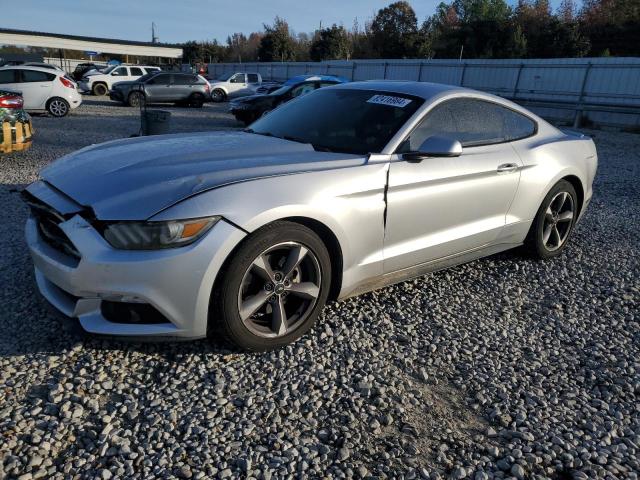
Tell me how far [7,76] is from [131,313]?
15864 millimetres

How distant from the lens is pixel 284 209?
2748 millimetres

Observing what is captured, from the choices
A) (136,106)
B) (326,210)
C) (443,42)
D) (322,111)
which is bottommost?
(136,106)

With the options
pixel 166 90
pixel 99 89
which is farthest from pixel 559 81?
pixel 99 89

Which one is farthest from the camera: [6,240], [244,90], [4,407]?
[244,90]

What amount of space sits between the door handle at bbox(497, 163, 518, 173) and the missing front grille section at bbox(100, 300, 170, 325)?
107 inches

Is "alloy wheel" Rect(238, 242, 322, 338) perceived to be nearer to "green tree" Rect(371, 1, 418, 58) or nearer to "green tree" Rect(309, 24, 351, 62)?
"green tree" Rect(309, 24, 351, 62)

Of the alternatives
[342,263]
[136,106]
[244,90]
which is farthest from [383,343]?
[244,90]

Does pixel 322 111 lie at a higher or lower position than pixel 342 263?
higher

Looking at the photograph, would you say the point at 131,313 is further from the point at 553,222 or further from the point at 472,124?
the point at 553,222

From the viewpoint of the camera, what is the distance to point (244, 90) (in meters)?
25.1

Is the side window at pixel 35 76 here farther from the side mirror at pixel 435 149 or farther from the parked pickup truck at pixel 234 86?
the side mirror at pixel 435 149

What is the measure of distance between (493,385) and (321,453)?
1123 mm

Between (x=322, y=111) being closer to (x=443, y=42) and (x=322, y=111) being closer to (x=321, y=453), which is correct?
(x=321, y=453)

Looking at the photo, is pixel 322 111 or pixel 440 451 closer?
pixel 440 451
